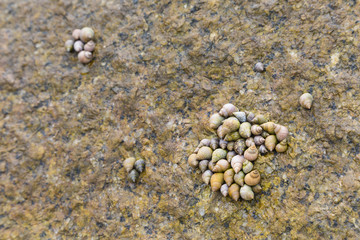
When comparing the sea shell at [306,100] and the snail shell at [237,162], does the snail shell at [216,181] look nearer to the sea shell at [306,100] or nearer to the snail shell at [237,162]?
the snail shell at [237,162]

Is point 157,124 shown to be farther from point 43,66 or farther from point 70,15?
point 70,15

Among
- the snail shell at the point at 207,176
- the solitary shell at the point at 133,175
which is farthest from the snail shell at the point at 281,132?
the solitary shell at the point at 133,175

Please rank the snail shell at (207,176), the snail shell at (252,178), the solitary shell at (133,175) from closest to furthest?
the snail shell at (252,178) < the snail shell at (207,176) < the solitary shell at (133,175)

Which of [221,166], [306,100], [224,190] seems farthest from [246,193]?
[306,100]

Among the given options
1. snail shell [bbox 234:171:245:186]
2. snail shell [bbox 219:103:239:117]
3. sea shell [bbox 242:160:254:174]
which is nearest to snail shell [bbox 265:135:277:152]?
sea shell [bbox 242:160:254:174]

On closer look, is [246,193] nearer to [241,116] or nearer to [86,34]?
[241,116]

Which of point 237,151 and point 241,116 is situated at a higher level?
→ point 241,116
